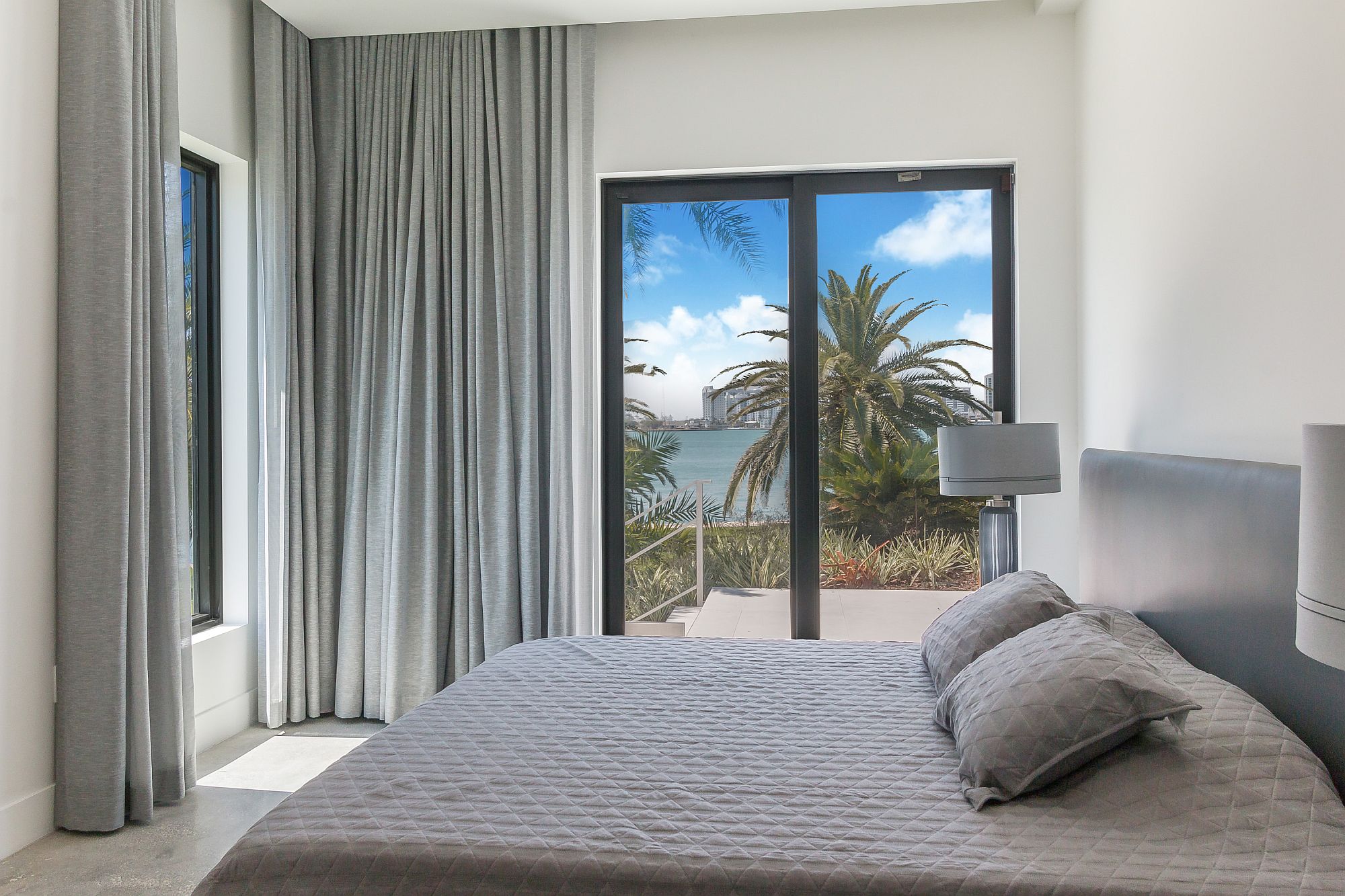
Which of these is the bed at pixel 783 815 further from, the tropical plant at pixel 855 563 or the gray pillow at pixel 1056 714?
the tropical plant at pixel 855 563

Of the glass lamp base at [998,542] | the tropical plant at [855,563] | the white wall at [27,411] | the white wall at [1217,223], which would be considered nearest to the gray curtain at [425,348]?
the white wall at [27,411]

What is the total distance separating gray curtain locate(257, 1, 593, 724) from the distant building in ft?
1.89

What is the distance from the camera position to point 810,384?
3.44 m

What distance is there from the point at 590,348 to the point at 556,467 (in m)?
0.49

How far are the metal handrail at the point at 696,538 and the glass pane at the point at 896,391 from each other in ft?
1.63

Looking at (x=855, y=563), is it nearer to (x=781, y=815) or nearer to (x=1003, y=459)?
(x=1003, y=459)

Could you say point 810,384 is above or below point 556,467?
above

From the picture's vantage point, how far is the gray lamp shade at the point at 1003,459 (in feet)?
8.81

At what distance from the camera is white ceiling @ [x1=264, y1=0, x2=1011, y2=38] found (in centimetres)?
315

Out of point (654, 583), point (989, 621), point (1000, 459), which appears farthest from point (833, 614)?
point (989, 621)

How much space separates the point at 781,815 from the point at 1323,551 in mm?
833

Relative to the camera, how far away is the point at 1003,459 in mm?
2684

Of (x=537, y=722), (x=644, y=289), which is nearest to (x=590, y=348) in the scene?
(x=644, y=289)

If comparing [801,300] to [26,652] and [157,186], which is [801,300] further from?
[26,652]
